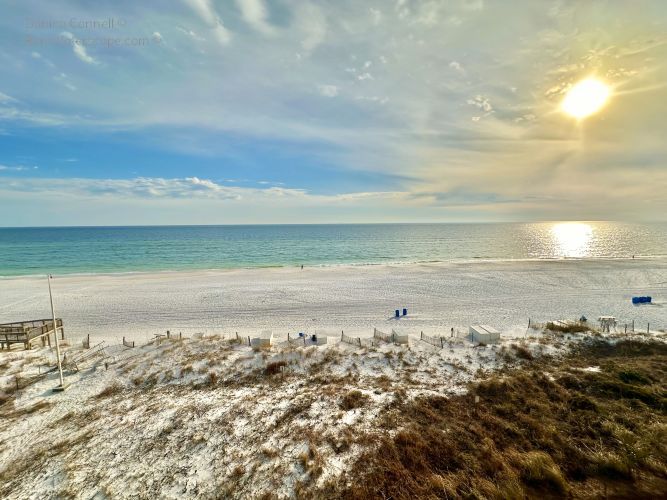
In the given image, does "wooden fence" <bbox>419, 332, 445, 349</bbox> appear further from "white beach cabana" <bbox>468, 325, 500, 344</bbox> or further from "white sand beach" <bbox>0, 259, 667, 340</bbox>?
"white sand beach" <bbox>0, 259, 667, 340</bbox>

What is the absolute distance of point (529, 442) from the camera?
9117 millimetres

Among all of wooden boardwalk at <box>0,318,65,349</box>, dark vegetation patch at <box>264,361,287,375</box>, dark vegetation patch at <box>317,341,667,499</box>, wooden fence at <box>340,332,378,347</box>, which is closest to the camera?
dark vegetation patch at <box>317,341,667,499</box>

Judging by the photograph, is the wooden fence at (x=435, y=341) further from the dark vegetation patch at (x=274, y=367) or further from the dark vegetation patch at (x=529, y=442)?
the dark vegetation patch at (x=274, y=367)

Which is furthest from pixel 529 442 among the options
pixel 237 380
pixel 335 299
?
pixel 335 299

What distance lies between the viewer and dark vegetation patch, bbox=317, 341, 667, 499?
24.7ft

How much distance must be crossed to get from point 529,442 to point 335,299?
20396 millimetres

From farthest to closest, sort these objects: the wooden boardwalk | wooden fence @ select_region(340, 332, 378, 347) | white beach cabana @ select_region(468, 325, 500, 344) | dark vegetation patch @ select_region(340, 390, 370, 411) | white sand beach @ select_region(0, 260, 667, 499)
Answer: the wooden boardwalk, wooden fence @ select_region(340, 332, 378, 347), white beach cabana @ select_region(468, 325, 500, 344), dark vegetation patch @ select_region(340, 390, 370, 411), white sand beach @ select_region(0, 260, 667, 499)

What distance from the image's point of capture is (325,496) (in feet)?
24.8

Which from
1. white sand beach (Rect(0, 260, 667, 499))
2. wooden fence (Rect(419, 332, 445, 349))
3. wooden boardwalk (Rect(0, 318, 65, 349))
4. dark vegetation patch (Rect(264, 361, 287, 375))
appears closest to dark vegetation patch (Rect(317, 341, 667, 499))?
white sand beach (Rect(0, 260, 667, 499))

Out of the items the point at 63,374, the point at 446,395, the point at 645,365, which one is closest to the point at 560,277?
the point at 645,365

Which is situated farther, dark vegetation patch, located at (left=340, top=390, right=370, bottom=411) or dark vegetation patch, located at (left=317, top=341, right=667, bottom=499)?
dark vegetation patch, located at (left=340, top=390, right=370, bottom=411)

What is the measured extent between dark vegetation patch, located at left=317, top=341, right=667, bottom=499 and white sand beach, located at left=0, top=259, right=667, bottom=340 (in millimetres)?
8554

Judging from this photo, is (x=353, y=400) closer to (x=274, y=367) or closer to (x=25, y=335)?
(x=274, y=367)

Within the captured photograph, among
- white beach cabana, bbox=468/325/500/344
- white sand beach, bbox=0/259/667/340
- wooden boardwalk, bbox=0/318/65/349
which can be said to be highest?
wooden boardwalk, bbox=0/318/65/349
